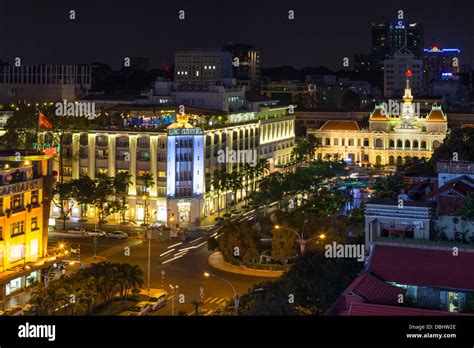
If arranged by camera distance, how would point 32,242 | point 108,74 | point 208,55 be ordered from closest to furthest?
1. point 32,242
2. point 208,55
3. point 108,74

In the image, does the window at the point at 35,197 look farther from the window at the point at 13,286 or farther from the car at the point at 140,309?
the car at the point at 140,309

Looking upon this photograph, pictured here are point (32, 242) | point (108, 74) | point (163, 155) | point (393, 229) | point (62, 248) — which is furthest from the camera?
point (108, 74)

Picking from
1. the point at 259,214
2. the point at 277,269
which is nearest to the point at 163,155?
the point at 259,214

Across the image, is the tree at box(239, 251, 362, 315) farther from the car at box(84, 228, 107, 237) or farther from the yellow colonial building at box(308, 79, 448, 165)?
the yellow colonial building at box(308, 79, 448, 165)

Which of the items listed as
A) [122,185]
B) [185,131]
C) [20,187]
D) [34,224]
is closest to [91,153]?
[122,185]

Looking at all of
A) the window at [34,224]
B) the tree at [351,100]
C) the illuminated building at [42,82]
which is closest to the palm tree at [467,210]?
the window at [34,224]

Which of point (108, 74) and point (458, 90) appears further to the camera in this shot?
point (108, 74)

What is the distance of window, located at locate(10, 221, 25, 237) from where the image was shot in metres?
29.3

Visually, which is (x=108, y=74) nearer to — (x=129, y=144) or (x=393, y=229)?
(x=129, y=144)

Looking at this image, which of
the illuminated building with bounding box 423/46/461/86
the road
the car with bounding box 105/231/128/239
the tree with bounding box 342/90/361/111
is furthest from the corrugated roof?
the illuminated building with bounding box 423/46/461/86

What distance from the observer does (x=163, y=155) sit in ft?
143

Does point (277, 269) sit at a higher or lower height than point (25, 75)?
lower

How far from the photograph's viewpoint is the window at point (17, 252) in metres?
29.0
